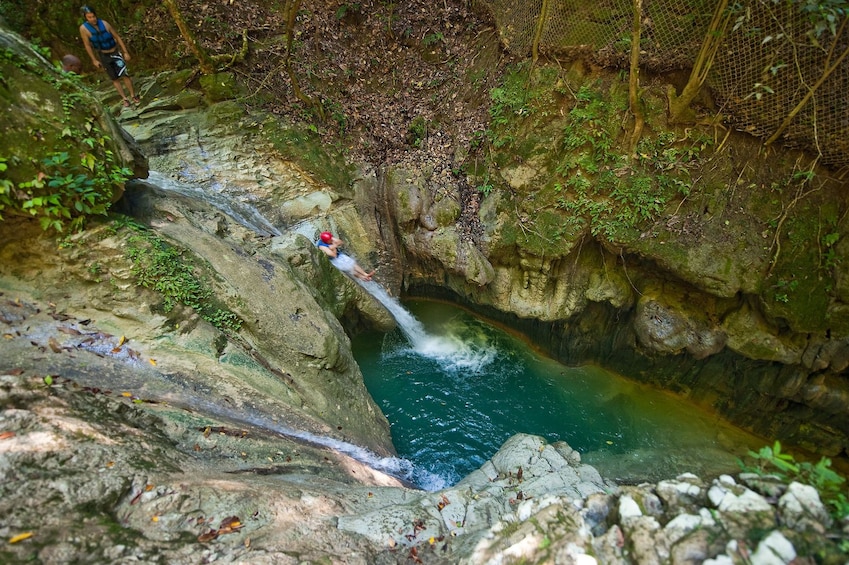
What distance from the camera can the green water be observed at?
6.92 m

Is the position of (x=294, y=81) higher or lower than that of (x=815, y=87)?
lower

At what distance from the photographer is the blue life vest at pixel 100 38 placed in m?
6.67

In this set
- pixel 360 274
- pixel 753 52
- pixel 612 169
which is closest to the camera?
pixel 753 52

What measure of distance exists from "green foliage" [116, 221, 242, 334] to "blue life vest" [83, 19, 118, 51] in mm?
4377

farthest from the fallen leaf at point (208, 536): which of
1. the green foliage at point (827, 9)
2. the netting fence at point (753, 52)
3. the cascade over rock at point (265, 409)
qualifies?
the netting fence at point (753, 52)

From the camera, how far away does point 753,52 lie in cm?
583

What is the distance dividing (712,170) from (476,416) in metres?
5.95

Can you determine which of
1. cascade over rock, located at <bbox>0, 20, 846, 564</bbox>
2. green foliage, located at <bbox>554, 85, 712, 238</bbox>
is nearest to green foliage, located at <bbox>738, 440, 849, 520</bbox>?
cascade over rock, located at <bbox>0, 20, 846, 564</bbox>

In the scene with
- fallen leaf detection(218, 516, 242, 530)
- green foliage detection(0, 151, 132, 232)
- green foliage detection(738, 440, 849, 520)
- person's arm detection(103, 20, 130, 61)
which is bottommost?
fallen leaf detection(218, 516, 242, 530)

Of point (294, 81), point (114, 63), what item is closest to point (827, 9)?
point (294, 81)

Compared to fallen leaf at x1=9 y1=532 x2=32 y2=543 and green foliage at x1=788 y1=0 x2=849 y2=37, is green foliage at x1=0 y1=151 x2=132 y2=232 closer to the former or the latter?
fallen leaf at x1=9 y1=532 x2=32 y2=543

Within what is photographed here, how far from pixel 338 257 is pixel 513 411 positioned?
4.57 meters

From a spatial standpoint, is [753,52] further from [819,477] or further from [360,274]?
[360,274]

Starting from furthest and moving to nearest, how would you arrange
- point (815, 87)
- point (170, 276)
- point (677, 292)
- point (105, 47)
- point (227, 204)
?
point (227, 204), point (677, 292), point (105, 47), point (815, 87), point (170, 276)
